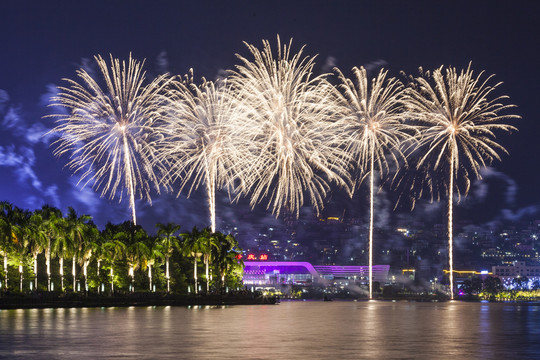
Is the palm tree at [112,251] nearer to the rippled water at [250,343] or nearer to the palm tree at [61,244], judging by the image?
the palm tree at [61,244]

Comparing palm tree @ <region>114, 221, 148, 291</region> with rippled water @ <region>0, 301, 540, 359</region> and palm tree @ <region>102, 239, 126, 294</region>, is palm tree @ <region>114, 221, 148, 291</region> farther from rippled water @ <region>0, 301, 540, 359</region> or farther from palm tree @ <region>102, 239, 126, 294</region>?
rippled water @ <region>0, 301, 540, 359</region>

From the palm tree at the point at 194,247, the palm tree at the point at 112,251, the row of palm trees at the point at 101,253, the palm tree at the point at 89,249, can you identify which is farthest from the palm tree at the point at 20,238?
the palm tree at the point at 194,247

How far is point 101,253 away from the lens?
109625 millimetres

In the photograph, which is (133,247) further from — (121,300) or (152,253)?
(121,300)

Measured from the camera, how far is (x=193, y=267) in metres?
138

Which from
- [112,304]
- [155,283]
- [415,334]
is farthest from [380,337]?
[155,283]

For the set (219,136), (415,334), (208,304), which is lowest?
(208,304)

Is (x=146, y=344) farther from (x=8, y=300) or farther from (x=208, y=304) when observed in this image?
(x=208, y=304)

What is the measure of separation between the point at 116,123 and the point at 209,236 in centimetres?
4838

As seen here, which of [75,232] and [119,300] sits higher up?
[75,232]

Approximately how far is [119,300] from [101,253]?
40.4ft

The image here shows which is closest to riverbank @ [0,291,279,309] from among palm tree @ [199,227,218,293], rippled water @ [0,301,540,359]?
palm tree @ [199,227,218,293]

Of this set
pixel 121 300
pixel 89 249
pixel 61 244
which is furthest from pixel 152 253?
pixel 61 244

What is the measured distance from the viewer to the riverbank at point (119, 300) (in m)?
82.9
